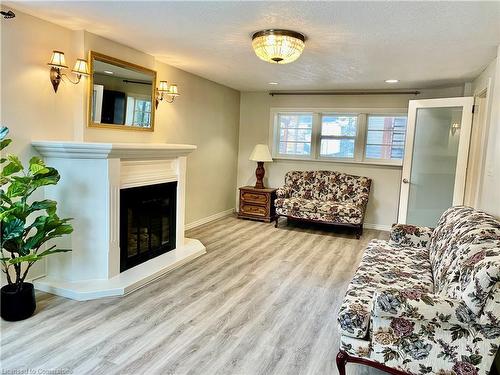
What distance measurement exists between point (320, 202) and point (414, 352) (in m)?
3.78

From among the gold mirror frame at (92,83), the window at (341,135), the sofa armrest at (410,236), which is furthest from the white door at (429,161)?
the gold mirror frame at (92,83)

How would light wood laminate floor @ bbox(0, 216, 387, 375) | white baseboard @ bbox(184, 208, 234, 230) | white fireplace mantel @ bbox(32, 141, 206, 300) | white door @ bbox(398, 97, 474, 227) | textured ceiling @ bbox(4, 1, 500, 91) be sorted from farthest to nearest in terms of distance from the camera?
1. white baseboard @ bbox(184, 208, 234, 230)
2. white door @ bbox(398, 97, 474, 227)
3. white fireplace mantel @ bbox(32, 141, 206, 300)
4. textured ceiling @ bbox(4, 1, 500, 91)
5. light wood laminate floor @ bbox(0, 216, 387, 375)

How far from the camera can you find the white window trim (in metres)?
5.55

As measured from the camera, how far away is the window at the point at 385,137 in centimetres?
554

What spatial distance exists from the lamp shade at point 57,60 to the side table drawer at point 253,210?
367cm

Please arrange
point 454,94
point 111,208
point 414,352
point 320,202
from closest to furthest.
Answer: point 414,352 < point 111,208 < point 454,94 < point 320,202

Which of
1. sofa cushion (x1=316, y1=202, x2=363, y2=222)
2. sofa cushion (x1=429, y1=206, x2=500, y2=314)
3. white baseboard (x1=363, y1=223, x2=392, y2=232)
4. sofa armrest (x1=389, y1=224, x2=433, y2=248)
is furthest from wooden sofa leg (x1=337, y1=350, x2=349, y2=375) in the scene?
white baseboard (x1=363, y1=223, x2=392, y2=232)

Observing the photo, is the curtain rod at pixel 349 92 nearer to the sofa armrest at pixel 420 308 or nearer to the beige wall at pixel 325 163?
the beige wall at pixel 325 163

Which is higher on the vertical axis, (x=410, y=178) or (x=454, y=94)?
(x=454, y=94)

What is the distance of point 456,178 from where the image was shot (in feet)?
13.8

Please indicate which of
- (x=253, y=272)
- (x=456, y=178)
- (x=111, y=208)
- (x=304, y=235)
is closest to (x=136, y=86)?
(x=111, y=208)

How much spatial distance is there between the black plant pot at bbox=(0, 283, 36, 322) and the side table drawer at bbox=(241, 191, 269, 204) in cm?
383

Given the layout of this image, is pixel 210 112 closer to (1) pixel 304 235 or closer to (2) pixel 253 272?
(1) pixel 304 235

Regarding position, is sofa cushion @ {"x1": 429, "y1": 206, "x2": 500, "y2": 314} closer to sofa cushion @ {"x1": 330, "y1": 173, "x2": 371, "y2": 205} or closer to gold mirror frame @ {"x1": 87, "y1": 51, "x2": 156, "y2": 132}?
A: sofa cushion @ {"x1": 330, "y1": 173, "x2": 371, "y2": 205}
